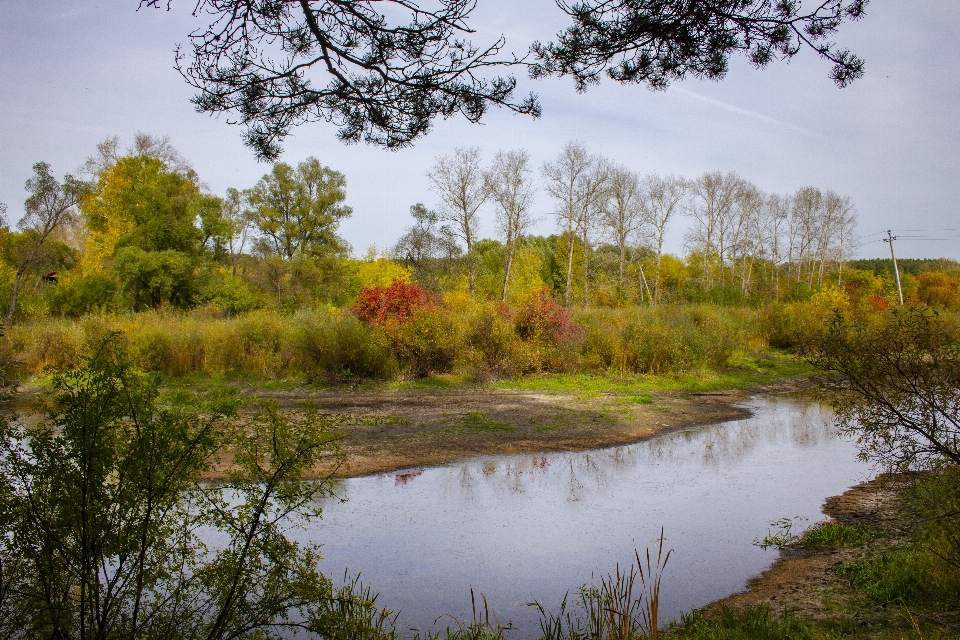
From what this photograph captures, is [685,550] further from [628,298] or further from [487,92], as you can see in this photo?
[628,298]

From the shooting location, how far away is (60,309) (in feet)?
120

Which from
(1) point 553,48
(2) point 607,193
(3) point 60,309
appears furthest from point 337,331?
(2) point 607,193

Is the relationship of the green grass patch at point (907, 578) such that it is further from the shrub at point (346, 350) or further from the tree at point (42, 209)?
the tree at point (42, 209)

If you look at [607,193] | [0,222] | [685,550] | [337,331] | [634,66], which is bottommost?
[685,550]

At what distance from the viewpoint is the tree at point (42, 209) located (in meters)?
31.9

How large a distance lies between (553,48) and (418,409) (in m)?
11.0

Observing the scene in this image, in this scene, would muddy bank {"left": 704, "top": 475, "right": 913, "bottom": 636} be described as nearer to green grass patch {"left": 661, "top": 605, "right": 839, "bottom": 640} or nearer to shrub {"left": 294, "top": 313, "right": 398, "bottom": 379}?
green grass patch {"left": 661, "top": 605, "right": 839, "bottom": 640}

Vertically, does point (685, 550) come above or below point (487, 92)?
below

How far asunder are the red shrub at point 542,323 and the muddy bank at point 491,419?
3.59m

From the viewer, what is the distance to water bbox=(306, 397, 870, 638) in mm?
5746

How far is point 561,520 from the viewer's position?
7.60 meters

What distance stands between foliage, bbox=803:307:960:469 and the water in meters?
2.10

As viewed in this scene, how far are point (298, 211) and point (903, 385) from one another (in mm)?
45828

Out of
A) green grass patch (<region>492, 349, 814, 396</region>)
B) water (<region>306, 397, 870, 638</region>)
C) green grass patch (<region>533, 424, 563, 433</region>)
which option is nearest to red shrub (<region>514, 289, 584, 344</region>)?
green grass patch (<region>492, 349, 814, 396</region>)
